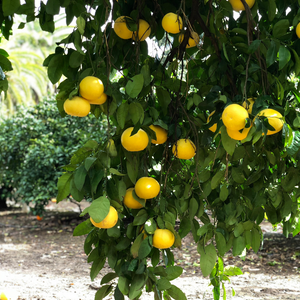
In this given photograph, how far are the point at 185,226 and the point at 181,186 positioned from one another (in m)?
0.18

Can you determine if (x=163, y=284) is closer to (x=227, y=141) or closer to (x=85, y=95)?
(x=227, y=141)

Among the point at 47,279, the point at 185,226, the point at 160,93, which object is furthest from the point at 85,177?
the point at 47,279

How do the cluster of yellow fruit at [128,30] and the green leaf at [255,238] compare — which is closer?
the cluster of yellow fruit at [128,30]

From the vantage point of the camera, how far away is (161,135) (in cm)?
139

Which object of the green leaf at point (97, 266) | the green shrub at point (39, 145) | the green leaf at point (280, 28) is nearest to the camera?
the green leaf at point (280, 28)

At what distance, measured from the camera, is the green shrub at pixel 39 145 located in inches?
231

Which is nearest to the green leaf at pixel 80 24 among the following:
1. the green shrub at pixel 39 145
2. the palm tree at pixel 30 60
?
the green shrub at pixel 39 145

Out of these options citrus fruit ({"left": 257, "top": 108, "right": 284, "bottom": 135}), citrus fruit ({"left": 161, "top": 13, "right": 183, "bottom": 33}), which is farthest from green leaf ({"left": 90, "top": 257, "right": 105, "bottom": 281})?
citrus fruit ({"left": 161, "top": 13, "right": 183, "bottom": 33})

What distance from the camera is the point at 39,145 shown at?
6168mm

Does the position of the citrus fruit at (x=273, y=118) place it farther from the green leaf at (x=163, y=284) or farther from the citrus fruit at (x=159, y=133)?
the green leaf at (x=163, y=284)

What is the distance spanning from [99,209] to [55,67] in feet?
1.91

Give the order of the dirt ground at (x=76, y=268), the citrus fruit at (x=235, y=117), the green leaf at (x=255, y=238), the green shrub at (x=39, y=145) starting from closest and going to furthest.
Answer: the citrus fruit at (x=235, y=117) < the green leaf at (x=255, y=238) < the dirt ground at (x=76, y=268) < the green shrub at (x=39, y=145)

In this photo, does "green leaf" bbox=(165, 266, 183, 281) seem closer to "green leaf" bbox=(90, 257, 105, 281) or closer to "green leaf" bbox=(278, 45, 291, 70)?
"green leaf" bbox=(90, 257, 105, 281)

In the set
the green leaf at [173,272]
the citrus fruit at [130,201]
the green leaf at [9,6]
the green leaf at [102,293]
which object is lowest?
the green leaf at [102,293]
